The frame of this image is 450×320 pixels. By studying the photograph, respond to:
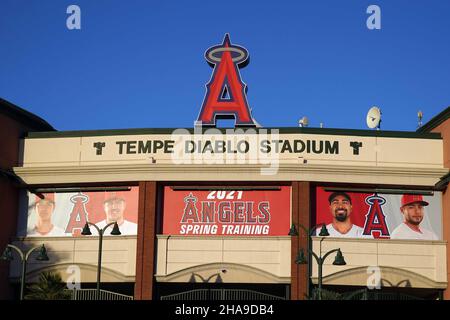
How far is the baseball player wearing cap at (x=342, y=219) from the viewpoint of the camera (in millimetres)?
45594

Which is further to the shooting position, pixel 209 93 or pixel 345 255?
pixel 209 93

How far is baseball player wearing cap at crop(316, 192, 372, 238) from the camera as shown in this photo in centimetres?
4559

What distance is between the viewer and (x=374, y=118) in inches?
1984

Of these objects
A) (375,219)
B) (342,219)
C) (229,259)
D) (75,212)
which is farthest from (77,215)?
(375,219)

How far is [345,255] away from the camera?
147 feet

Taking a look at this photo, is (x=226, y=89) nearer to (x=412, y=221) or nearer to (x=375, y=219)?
(x=375, y=219)

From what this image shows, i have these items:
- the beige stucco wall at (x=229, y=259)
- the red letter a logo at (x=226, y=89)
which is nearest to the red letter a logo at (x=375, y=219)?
the beige stucco wall at (x=229, y=259)

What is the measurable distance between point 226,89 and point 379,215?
12.6 meters

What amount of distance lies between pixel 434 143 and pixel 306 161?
27.0 feet

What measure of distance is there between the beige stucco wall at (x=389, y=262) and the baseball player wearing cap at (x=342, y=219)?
2.39 ft

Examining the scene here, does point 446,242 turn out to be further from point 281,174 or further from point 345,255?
point 281,174

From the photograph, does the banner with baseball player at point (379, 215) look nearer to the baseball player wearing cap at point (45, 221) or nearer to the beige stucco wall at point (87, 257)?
the beige stucco wall at point (87, 257)
